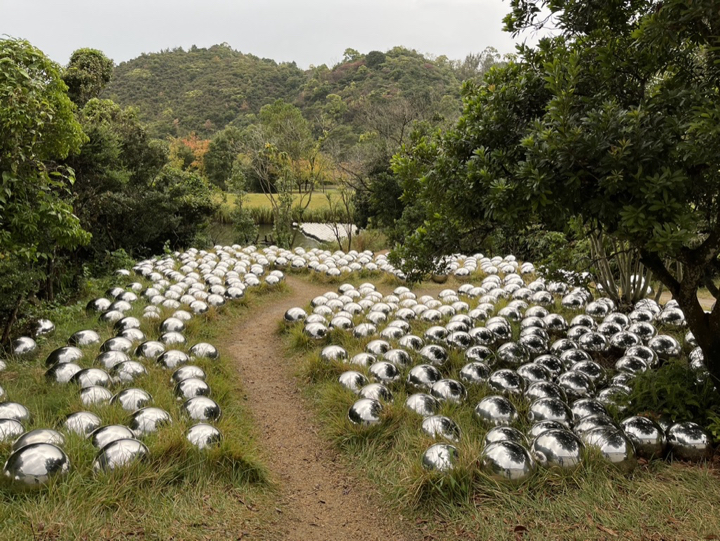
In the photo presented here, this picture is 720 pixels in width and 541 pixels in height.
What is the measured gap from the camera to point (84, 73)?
1673 cm

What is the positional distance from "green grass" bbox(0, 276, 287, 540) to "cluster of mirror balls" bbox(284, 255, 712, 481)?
158 cm

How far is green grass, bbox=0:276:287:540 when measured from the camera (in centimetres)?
350

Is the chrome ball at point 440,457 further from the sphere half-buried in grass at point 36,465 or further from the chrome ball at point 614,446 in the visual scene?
the sphere half-buried in grass at point 36,465

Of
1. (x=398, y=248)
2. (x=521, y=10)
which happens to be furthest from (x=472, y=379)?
(x=521, y=10)

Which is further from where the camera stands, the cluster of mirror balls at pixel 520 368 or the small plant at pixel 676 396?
the small plant at pixel 676 396

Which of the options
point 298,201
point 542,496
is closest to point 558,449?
point 542,496

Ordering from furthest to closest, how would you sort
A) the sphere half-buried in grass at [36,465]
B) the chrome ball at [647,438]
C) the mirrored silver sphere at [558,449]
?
the chrome ball at [647,438] → the mirrored silver sphere at [558,449] → the sphere half-buried in grass at [36,465]

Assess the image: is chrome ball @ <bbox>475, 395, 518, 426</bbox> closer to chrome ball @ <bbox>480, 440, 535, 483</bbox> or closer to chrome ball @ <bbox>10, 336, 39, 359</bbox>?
chrome ball @ <bbox>480, 440, 535, 483</bbox>

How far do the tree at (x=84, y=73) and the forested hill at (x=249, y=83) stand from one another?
29.0 m

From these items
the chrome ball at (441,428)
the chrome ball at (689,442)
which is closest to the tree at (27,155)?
the chrome ball at (441,428)

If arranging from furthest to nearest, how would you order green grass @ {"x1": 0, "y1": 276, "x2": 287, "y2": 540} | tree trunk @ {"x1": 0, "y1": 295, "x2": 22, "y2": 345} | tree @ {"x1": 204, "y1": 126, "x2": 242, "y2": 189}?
tree @ {"x1": 204, "y1": 126, "x2": 242, "y2": 189} → tree trunk @ {"x1": 0, "y1": 295, "x2": 22, "y2": 345} → green grass @ {"x1": 0, "y1": 276, "x2": 287, "y2": 540}

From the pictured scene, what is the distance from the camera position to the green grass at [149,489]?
3.50 meters

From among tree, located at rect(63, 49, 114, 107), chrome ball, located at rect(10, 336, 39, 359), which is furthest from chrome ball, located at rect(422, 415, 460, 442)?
tree, located at rect(63, 49, 114, 107)

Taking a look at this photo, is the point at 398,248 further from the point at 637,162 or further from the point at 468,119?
the point at 637,162
